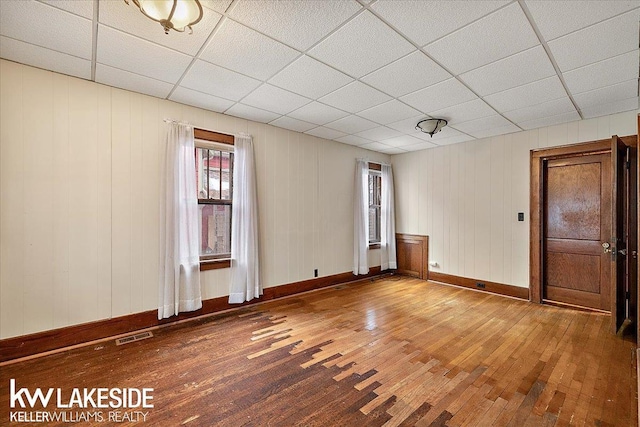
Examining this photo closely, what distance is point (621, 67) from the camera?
2.51m

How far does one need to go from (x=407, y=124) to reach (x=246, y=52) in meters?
2.64

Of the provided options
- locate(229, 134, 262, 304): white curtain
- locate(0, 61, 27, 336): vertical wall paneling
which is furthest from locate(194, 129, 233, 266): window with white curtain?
locate(0, 61, 27, 336): vertical wall paneling

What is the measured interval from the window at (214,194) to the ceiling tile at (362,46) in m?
1.99

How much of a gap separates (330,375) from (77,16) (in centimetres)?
326

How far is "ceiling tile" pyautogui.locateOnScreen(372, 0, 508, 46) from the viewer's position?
5.91 feet

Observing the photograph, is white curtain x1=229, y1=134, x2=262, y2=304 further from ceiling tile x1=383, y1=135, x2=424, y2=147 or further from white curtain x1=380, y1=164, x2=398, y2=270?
white curtain x1=380, y1=164, x2=398, y2=270

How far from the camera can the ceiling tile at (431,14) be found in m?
1.80

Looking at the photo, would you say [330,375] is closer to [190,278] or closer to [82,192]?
[190,278]

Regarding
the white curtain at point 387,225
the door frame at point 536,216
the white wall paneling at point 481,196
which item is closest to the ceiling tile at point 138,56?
the white curtain at point 387,225

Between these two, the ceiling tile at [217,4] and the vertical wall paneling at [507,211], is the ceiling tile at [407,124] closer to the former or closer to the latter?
the vertical wall paneling at [507,211]

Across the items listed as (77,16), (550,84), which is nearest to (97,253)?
(77,16)

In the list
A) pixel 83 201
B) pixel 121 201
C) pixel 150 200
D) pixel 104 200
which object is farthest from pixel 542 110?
pixel 83 201

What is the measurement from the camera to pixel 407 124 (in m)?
4.17

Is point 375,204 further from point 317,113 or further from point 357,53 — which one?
point 357,53
